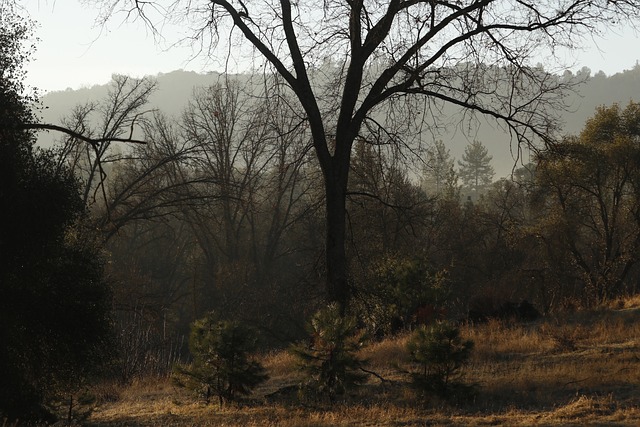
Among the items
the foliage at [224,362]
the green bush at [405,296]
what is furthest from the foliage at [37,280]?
the green bush at [405,296]

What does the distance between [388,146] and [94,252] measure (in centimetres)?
657

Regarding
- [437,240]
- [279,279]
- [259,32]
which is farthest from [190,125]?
[259,32]

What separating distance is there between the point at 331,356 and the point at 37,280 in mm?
5048

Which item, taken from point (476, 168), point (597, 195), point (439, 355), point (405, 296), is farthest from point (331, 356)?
point (476, 168)

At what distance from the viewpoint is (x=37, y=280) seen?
10375mm

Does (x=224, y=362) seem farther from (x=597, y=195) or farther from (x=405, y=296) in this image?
(x=597, y=195)

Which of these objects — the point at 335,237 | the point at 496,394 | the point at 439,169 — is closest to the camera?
the point at 496,394

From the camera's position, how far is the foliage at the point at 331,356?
30.9 feet

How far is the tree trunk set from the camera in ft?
41.4

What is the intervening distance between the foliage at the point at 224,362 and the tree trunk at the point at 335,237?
278 cm

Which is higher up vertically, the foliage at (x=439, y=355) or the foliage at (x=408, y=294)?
the foliage at (x=408, y=294)

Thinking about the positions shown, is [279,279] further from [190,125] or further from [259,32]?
[259,32]

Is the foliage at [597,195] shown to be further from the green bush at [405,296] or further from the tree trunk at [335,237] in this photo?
the tree trunk at [335,237]

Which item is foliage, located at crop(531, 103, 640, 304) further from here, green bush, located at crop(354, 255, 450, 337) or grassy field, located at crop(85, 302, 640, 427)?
grassy field, located at crop(85, 302, 640, 427)
